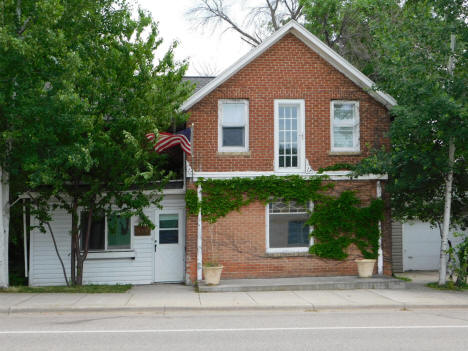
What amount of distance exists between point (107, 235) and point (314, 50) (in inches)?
324

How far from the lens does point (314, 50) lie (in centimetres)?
1566

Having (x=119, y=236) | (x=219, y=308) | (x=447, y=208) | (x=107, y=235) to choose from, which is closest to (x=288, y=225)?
(x=447, y=208)

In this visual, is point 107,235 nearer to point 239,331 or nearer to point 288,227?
point 288,227

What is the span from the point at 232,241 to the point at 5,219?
20.2ft

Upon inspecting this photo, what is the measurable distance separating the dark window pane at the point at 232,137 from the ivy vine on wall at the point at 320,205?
1.12 meters

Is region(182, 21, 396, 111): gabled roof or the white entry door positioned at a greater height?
region(182, 21, 396, 111): gabled roof

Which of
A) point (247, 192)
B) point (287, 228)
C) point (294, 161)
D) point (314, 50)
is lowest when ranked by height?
point (287, 228)

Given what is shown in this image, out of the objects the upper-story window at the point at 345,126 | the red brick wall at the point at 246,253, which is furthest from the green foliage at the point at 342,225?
the upper-story window at the point at 345,126

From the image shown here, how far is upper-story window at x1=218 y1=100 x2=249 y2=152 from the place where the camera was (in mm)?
15383

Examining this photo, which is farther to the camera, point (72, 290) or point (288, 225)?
point (288, 225)

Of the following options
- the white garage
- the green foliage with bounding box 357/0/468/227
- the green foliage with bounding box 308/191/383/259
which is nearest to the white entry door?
the green foliage with bounding box 308/191/383/259

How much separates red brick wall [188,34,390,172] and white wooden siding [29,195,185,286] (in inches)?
114

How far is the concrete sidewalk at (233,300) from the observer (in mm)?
11547

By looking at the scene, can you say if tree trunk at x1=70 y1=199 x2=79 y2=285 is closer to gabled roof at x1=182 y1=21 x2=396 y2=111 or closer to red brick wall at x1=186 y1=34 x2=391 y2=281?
red brick wall at x1=186 y1=34 x2=391 y2=281
